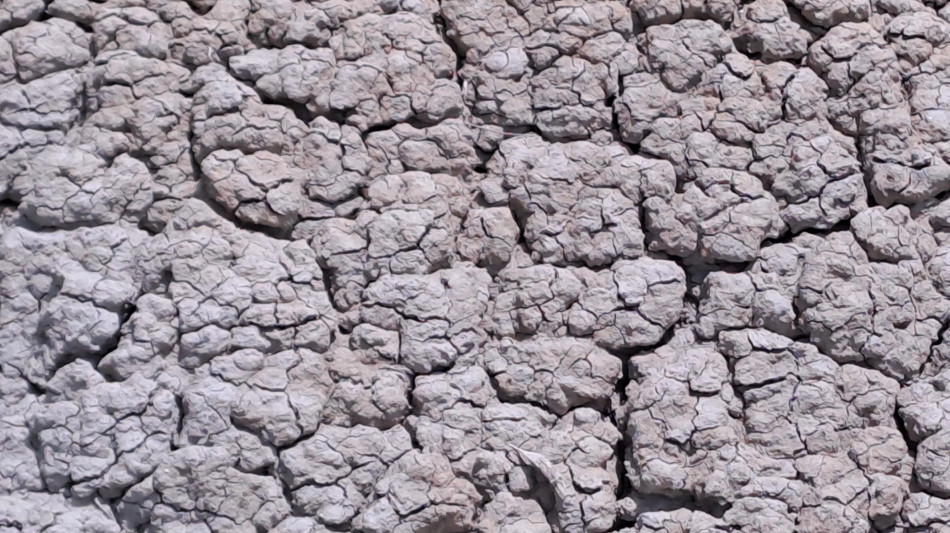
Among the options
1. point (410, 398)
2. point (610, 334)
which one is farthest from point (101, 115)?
point (610, 334)

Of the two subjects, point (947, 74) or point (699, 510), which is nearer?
point (699, 510)

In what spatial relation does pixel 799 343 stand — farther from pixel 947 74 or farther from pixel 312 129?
pixel 312 129

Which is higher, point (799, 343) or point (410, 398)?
point (799, 343)

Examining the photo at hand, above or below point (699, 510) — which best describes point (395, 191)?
above

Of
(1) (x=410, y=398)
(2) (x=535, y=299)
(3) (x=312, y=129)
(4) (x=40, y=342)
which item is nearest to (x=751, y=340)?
(2) (x=535, y=299)

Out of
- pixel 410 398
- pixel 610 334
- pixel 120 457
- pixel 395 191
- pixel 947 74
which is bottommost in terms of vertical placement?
pixel 120 457

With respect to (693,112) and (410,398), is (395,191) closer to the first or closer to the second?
(410,398)
